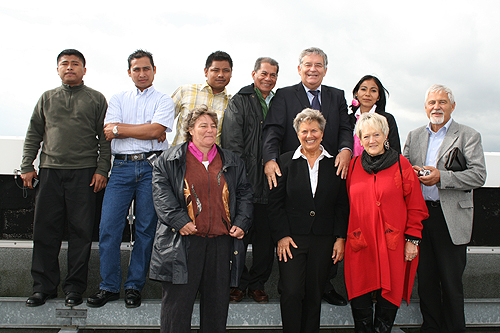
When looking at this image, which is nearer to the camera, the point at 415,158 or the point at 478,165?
the point at 478,165

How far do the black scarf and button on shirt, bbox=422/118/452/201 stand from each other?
0.64 meters

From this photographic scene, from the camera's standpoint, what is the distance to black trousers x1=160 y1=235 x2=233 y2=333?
223 cm

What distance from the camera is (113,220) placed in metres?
2.73

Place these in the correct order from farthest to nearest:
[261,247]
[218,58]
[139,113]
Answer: [218,58]
[139,113]
[261,247]

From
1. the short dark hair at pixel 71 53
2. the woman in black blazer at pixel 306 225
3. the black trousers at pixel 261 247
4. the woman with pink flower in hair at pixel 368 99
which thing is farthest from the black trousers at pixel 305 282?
the short dark hair at pixel 71 53

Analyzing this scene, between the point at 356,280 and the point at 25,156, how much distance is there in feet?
9.35

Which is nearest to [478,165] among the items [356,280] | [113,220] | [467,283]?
[356,280]

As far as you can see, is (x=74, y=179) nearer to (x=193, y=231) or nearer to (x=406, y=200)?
(x=193, y=231)

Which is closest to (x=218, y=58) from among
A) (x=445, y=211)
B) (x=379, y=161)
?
(x=379, y=161)

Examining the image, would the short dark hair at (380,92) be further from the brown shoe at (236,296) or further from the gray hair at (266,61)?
the brown shoe at (236,296)

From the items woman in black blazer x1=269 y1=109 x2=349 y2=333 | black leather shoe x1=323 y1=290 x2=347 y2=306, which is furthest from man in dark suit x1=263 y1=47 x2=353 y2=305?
woman in black blazer x1=269 y1=109 x2=349 y2=333

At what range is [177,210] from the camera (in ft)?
7.18

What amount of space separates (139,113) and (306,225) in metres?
1.66

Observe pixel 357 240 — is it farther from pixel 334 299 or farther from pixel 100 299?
pixel 100 299
